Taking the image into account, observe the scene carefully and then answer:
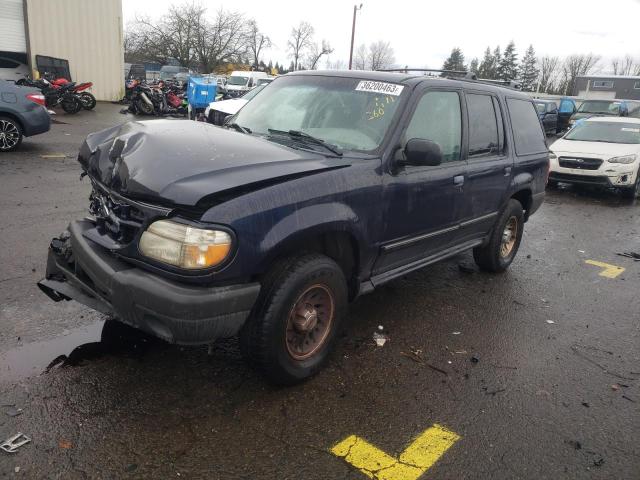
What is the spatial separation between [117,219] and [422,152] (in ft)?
6.36

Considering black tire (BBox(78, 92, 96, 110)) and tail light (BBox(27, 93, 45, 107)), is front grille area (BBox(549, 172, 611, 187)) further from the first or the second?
black tire (BBox(78, 92, 96, 110))

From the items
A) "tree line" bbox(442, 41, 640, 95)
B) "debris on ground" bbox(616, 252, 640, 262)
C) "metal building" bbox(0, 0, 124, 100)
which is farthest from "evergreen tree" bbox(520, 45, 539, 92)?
"debris on ground" bbox(616, 252, 640, 262)

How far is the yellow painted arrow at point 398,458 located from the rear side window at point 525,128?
3.34m

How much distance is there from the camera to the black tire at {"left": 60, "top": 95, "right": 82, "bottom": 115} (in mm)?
16922

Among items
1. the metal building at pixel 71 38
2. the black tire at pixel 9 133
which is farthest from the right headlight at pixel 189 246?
the metal building at pixel 71 38

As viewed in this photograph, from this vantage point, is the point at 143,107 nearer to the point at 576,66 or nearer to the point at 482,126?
the point at 482,126

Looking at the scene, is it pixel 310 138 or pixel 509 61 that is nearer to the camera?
pixel 310 138

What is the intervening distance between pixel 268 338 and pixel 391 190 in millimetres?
1334

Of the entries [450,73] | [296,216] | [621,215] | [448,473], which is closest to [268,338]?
[296,216]

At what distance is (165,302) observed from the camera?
2477mm

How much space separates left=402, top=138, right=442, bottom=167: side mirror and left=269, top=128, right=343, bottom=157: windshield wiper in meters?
0.46

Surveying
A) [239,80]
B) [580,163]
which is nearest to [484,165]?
[580,163]

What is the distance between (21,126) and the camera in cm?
986

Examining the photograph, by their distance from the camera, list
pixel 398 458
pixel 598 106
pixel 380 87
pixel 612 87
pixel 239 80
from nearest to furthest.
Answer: pixel 398 458 → pixel 380 87 → pixel 598 106 → pixel 239 80 → pixel 612 87
